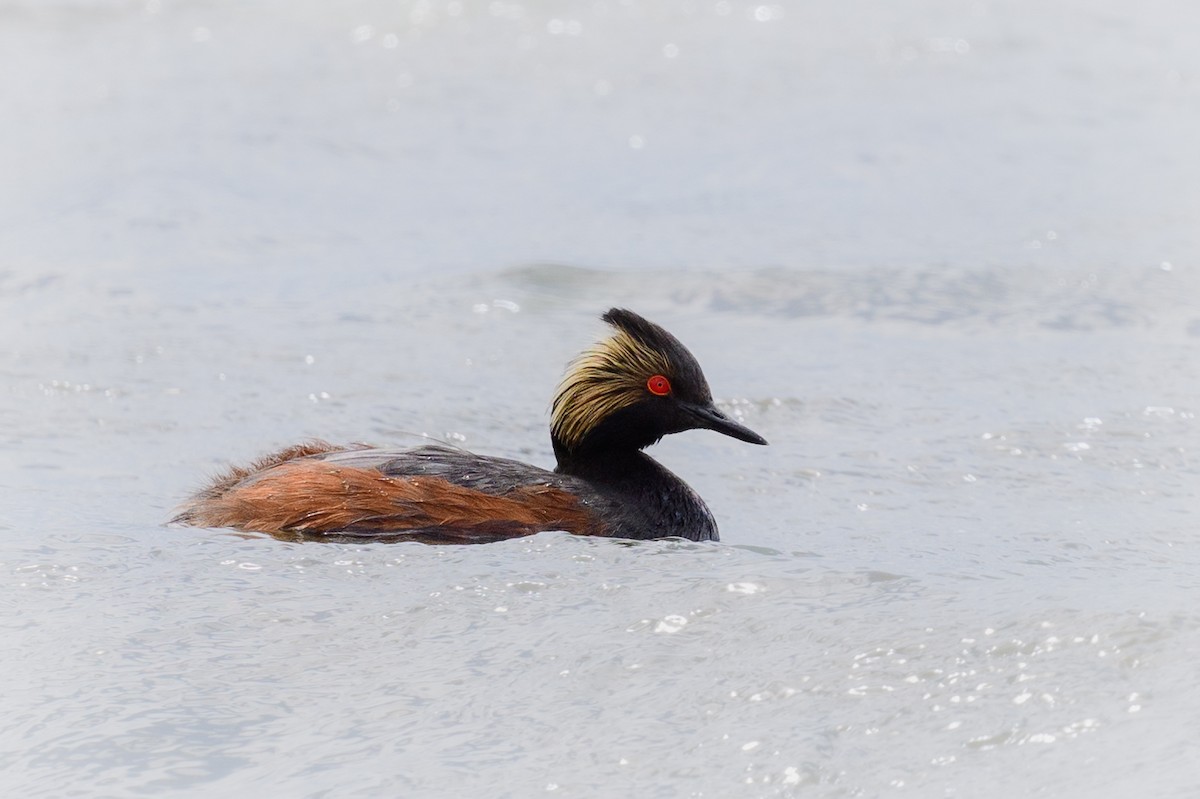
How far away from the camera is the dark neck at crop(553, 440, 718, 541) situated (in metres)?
6.91

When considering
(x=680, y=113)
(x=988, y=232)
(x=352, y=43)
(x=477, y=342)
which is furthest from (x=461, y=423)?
(x=352, y=43)

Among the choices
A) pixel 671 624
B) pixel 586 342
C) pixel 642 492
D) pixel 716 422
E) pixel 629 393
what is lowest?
pixel 671 624

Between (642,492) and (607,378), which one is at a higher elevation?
(607,378)

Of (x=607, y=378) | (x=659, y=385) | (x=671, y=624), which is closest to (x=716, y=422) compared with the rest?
(x=659, y=385)

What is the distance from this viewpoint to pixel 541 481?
269 inches

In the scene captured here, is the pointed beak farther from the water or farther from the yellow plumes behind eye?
the water

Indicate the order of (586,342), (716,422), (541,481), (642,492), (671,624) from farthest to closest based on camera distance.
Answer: (586,342), (716,422), (642,492), (541,481), (671,624)

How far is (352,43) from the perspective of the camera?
17.5 meters

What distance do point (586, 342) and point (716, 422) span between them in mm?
3378

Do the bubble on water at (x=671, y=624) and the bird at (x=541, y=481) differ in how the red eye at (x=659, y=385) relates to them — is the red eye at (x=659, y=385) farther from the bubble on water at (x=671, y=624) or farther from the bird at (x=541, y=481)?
the bubble on water at (x=671, y=624)

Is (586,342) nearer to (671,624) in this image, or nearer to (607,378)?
(607,378)

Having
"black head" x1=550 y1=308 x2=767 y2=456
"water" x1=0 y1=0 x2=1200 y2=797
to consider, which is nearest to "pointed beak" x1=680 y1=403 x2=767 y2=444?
"black head" x1=550 y1=308 x2=767 y2=456

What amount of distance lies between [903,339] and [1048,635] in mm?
5203

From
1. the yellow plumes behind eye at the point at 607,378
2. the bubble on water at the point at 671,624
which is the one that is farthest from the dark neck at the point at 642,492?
the bubble on water at the point at 671,624
